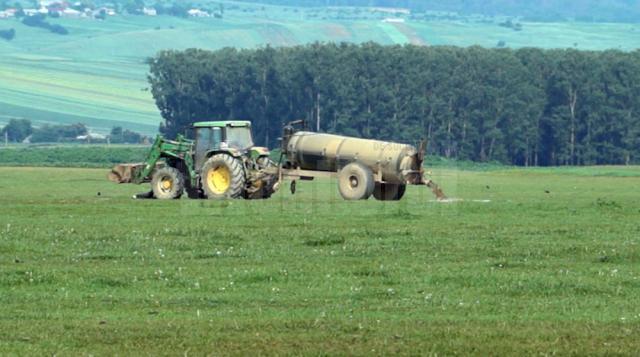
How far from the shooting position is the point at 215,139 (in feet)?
156

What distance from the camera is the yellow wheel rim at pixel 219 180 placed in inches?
1822

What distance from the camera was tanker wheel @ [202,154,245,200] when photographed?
4594cm

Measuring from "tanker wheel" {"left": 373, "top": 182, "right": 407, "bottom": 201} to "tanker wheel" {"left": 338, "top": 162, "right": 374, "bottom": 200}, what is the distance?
50.9 inches

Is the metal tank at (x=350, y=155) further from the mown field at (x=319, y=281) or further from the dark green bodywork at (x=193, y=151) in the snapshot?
the mown field at (x=319, y=281)

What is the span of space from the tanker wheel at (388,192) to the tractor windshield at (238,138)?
3.83m

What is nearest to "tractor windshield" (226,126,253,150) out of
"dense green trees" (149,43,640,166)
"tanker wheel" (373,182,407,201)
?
"tanker wheel" (373,182,407,201)

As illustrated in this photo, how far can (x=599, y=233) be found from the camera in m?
31.5

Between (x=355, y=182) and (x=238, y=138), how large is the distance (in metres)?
3.88

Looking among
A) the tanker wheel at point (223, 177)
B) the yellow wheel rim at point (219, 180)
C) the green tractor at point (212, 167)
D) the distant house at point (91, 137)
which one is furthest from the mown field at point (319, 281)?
the distant house at point (91, 137)

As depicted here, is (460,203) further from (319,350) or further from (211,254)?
(319,350)

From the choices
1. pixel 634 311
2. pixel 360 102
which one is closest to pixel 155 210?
pixel 634 311

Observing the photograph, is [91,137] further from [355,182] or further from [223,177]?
[355,182]

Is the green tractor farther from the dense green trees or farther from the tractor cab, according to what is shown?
the dense green trees

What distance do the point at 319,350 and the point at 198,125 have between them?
3009 cm
